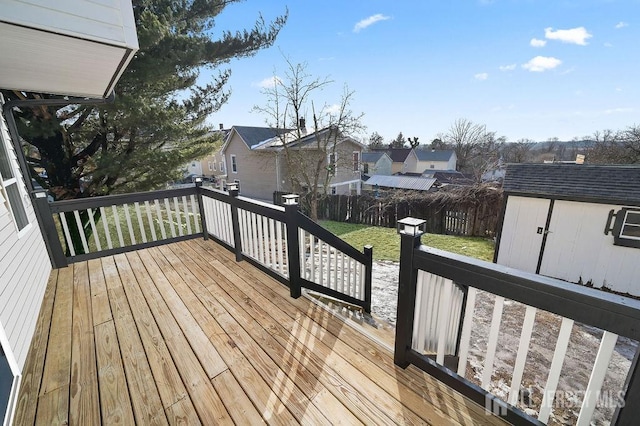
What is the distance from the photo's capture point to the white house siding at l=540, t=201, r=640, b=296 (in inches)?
220

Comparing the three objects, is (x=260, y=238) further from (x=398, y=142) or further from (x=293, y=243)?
(x=398, y=142)

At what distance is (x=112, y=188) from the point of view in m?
6.74

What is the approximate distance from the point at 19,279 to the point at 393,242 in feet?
27.3

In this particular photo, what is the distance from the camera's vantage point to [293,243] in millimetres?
2672

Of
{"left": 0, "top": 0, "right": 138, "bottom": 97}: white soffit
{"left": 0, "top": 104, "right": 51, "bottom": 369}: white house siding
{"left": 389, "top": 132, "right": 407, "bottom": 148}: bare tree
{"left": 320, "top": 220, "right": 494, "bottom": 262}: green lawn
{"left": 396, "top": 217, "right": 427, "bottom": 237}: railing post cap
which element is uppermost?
{"left": 389, "top": 132, "right": 407, "bottom": 148}: bare tree

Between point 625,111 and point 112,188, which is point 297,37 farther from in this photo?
point 625,111

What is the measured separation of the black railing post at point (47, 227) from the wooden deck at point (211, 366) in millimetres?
666

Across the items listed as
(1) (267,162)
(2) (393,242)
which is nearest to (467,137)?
(1) (267,162)

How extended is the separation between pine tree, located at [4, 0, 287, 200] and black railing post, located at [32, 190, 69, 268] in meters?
2.64

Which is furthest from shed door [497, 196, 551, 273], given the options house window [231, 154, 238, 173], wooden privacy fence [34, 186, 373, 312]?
house window [231, 154, 238, 173]

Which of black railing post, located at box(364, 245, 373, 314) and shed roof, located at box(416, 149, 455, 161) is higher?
shed roof, located at box(416, 149, 455, 161)

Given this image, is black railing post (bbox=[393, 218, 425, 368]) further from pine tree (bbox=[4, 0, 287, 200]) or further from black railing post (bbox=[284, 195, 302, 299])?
pine tree (bbox=[4, 0, 287, 200])

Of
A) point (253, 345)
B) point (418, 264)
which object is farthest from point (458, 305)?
point (253, 345)

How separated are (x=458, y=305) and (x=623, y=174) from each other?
7238 millimetres
